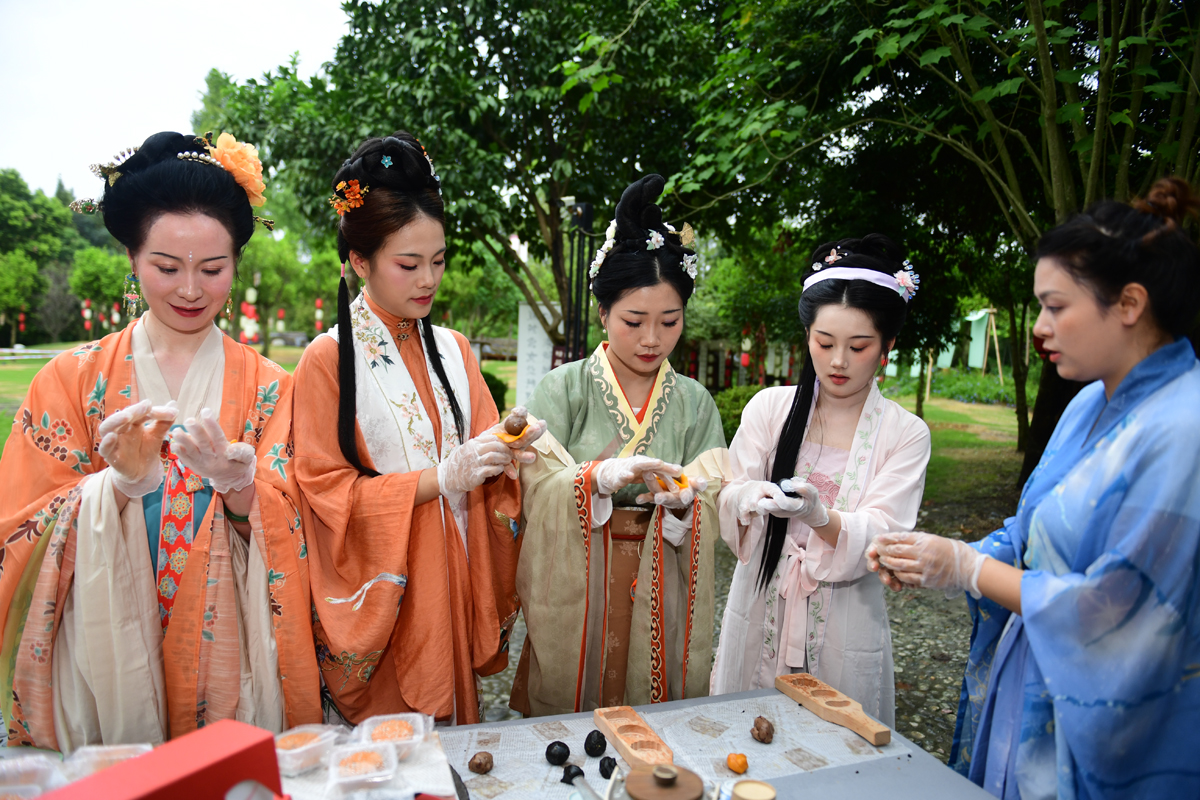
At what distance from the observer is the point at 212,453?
1.92m

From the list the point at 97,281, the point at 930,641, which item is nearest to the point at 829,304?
the point at 930,641

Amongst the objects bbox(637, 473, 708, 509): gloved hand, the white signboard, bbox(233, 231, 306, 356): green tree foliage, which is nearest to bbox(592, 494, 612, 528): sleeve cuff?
bbox(637, 473, 708, 509): gloved hand

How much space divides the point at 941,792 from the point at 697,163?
16.5 ft

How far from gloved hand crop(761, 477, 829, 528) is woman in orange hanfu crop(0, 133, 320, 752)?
1.47 metres

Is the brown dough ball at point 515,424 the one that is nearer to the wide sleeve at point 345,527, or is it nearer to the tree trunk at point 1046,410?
the wide sleeve at point 345,527

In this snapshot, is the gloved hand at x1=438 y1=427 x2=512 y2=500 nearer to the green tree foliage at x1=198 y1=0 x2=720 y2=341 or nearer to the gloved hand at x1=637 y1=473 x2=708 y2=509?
the gloved hand at x1=637 y1=473 x2=708 y2=509

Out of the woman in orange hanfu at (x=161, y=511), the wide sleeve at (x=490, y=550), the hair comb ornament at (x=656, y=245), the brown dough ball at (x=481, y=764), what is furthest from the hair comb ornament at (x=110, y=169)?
the brown dough ball at (x=481, y=764)

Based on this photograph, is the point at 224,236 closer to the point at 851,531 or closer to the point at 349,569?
the point at 349,569

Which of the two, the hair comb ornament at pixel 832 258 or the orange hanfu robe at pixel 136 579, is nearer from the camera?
the orange hanfu robe at pixel 136 579

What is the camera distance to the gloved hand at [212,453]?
1883 mm

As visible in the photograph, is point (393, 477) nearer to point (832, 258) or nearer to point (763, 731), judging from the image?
point (763, 731)

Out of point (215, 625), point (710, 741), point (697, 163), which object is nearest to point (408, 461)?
point (215, 625)

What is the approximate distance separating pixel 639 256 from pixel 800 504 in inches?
39.6

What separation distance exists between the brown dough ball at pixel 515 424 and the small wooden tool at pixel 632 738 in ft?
2.76
